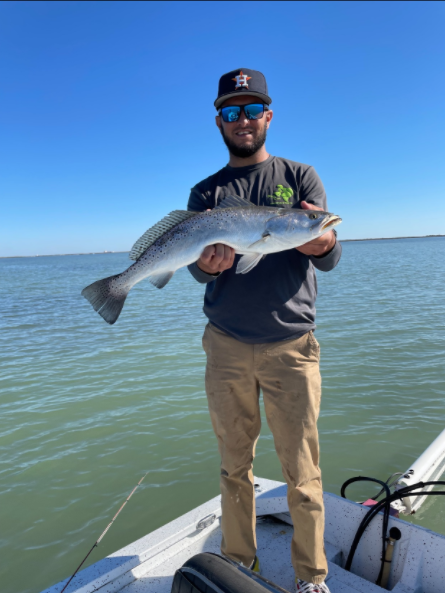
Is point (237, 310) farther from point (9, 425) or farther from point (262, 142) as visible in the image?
point (9, 425)

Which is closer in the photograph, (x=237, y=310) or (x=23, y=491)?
(x=237, y=310)

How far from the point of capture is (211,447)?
7090 millimetres

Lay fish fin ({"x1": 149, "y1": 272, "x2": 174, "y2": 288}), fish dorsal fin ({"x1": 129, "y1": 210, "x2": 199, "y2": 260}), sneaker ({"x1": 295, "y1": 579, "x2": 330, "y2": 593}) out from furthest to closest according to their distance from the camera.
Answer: fish fin ({"x1": 149, "y1": 272, "x2": 174, "y2": 288}) → fish dorsal fin ({"x1": 129, "y1": 210, "x2": 199, "y2": 260}) → sneaker ({"x1": 295, "y1": 579, "x2": 330, "y2": 593})

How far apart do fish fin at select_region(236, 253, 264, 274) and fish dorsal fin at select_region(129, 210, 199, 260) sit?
607mm

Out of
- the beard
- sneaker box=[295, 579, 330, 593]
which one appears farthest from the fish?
sneaker box=[295, 579, 330, 593]

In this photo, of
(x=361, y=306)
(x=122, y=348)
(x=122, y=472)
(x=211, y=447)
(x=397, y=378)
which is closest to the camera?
(x=122, y=472)

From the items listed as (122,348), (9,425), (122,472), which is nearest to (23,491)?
(122,472)

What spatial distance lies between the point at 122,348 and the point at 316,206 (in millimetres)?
11043

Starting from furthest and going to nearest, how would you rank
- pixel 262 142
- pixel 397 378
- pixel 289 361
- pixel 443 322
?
1. pixel 443 322
2. pixel 397 378
3. pixel 262 142
4. pixel 289 361

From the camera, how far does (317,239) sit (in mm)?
3039

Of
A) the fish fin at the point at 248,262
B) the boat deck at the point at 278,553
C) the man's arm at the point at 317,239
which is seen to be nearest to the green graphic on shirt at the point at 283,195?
the man's arm at the point at 317,239

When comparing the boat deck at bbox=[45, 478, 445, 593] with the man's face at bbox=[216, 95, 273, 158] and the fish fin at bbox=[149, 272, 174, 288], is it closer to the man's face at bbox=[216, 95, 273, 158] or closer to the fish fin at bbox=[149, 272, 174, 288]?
the fish fin at bbox=[149, 272, 174, 288]

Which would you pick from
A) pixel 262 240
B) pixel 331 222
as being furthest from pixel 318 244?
pixel 262 240

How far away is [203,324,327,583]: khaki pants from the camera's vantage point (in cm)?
304
